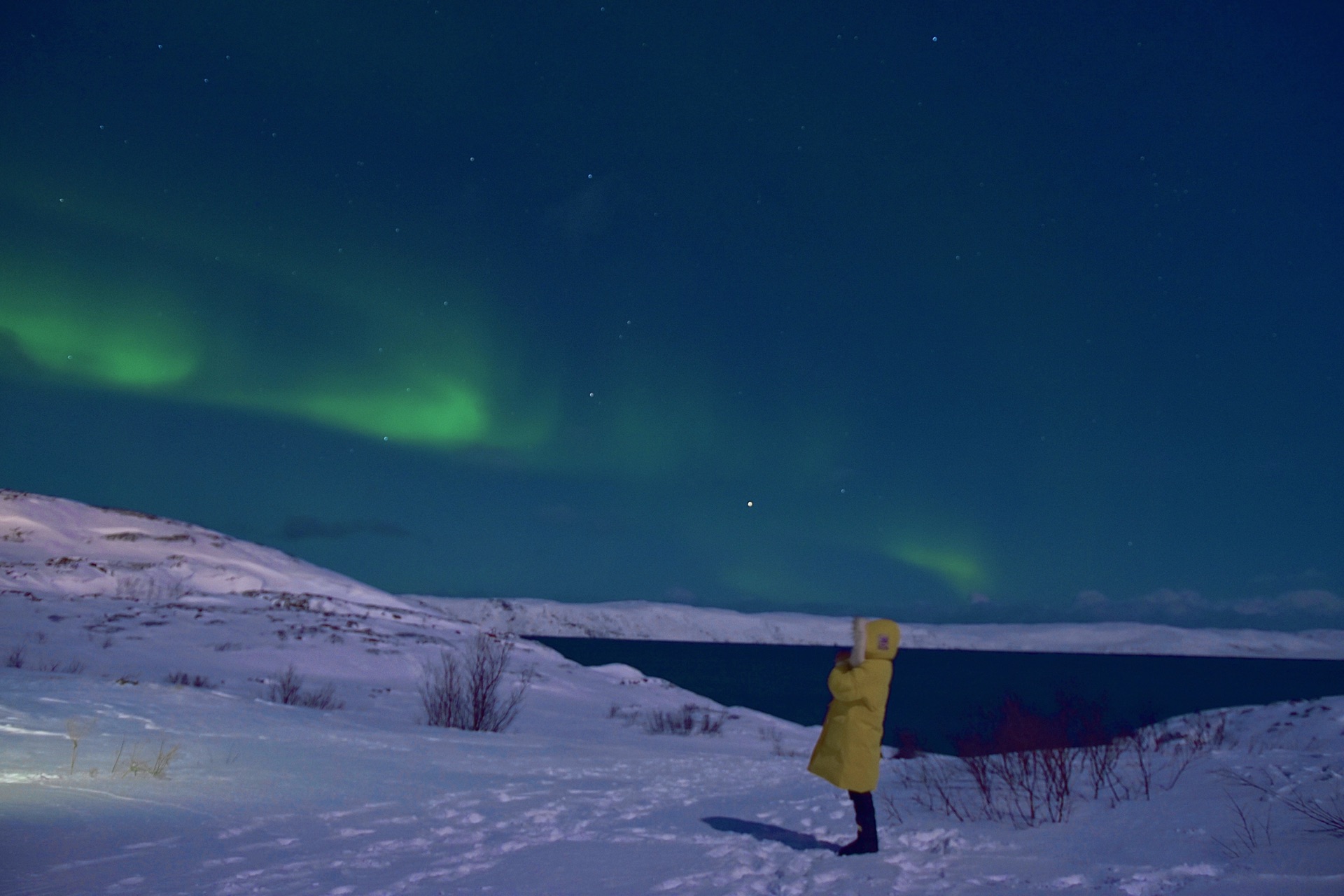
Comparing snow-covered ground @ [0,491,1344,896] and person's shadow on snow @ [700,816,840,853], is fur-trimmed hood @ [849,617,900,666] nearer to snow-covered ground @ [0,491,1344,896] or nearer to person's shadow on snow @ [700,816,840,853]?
snow-covered ground @ [0,491,1344,896]

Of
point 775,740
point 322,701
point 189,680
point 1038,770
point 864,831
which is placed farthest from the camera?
point 775,740

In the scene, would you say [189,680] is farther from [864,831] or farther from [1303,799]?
[1303,799]

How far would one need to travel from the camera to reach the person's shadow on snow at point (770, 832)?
6680 mm

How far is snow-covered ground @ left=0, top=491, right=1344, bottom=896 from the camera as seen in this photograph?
17.0 ft

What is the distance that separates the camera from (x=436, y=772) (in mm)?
10367

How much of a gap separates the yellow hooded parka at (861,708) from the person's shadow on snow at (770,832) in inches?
30.4

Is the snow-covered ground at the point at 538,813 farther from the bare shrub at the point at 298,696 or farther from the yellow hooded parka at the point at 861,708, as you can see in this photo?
the bare shrub at the point at 298,696

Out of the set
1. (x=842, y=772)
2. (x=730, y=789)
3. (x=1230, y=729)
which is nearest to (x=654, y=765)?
(x=730, y=789)

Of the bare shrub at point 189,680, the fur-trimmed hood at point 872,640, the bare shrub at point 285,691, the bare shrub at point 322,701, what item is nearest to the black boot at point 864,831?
the fur-trimmed hood at point 872,640

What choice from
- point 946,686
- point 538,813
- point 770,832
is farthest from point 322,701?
point 946,686

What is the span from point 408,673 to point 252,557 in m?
50.4

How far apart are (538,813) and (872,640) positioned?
3.82 metres

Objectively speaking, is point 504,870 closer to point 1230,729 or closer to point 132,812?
point 132,812

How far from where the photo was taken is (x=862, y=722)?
6254 mm
